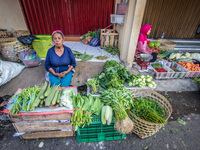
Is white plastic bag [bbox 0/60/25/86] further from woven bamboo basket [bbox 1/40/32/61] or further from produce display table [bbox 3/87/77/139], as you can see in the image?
produce display table [bbox 3/87/77/139]

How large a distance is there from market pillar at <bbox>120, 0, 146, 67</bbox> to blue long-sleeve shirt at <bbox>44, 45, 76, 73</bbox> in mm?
2049

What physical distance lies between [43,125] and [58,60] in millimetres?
1567

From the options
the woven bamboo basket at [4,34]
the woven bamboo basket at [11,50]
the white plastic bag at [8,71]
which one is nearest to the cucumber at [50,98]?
the white plastic bag at [8,71]

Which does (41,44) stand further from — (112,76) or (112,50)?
(112,76)

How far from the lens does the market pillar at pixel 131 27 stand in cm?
296

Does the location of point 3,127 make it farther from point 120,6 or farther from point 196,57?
point 196,57

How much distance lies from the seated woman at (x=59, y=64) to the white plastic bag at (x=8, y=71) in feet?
4.65

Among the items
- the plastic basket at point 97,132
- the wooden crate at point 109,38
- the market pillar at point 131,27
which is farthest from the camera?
the wooden crate at point 109,38

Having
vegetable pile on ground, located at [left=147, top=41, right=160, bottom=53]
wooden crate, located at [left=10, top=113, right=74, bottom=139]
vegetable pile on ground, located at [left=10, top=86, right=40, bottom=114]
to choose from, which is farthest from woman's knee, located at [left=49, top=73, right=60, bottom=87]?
vegetable pile on ground, located at [left=147, top=41, right=160, bottom=53]

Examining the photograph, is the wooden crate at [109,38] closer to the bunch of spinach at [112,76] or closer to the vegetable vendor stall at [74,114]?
the bunch of spinach at [112,76]

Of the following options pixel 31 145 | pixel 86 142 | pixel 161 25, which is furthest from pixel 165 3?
pixel 31 145

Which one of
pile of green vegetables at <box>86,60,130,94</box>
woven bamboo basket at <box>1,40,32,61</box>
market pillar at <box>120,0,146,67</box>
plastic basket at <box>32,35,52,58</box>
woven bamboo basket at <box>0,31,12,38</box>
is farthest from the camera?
woven bamboo basket at <box>0,31,12,38</box>

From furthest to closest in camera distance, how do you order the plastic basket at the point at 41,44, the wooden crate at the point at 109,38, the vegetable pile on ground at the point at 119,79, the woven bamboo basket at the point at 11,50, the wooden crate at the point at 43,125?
the wooden crate at the point at 109,38 < the plastic basket at the point at 41,44 < the woven bamboo basket at the point at 11,50 < the vegetable pile on ground at the point at 119,79 < the wooden crate at the point at 43,125

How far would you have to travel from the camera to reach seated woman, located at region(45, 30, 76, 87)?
8.69 feet
